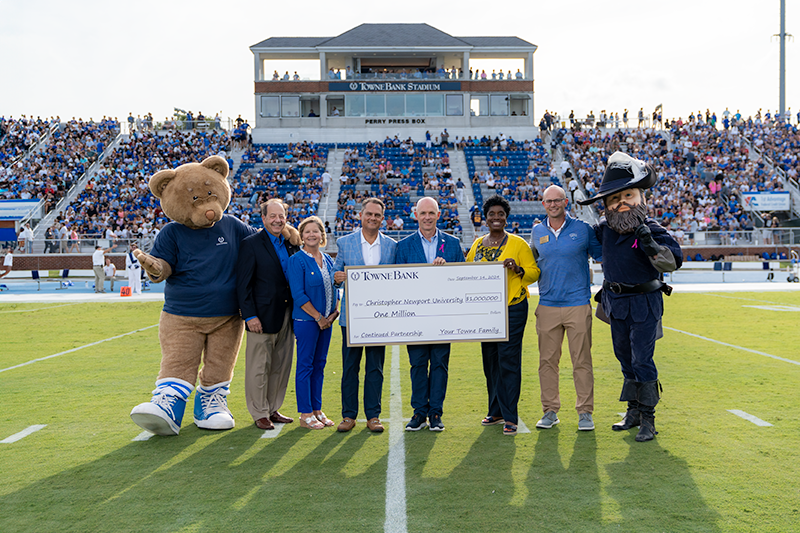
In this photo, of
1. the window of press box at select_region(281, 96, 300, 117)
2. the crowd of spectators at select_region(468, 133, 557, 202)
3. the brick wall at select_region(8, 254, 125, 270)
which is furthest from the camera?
the window of press box at select_region(281, 96, 300, 117)

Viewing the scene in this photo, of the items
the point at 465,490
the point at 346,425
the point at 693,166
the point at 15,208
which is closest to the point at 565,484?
the point at 465,490

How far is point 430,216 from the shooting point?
5703 millimetres

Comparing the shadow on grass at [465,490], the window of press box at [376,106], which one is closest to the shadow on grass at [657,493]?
the shadow on grass at [465,490]

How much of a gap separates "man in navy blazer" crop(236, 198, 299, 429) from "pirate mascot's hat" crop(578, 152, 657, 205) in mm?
2664

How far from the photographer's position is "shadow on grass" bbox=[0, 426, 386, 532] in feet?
12.7

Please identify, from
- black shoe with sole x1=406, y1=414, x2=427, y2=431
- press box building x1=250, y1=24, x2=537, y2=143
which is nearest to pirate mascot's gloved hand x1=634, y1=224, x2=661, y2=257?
black shoe with sole x1=406, y1=414, x2=427, y2=431

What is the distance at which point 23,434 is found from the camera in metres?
5.78

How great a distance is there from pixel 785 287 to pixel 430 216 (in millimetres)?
20125

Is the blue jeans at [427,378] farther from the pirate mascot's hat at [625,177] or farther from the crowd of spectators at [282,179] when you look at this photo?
the crowd of spectators at [282,179]

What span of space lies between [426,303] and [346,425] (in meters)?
1.25

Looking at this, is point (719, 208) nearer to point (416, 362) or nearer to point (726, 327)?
point (726, 327)

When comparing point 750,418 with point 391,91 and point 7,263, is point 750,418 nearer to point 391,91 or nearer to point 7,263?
point 7,263

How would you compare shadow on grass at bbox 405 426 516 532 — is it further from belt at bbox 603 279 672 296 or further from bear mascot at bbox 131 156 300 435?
bear mascot at bbox 131 156 300 435

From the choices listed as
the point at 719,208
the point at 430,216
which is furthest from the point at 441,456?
the point at 719,208
